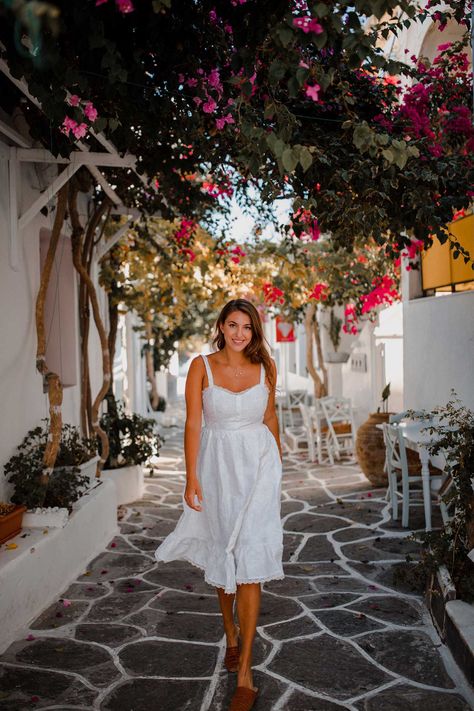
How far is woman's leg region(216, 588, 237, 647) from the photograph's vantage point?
3916mm

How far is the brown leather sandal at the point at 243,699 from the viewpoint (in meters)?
3.51

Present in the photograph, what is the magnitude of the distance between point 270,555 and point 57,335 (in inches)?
179

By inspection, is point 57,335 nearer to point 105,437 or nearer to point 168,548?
point 105,437

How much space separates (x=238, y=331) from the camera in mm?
3908

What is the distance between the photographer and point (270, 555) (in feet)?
12.1

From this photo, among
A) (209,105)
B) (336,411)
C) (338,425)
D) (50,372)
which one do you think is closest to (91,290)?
(50,372)

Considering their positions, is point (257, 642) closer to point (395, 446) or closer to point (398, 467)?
point (398, 467)

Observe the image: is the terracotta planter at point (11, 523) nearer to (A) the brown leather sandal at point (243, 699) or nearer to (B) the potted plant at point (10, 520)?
(B) the potted plant at point (10, 520)

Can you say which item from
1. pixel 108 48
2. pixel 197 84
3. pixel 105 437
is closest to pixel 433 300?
pixel 105 437

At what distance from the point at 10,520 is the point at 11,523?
3 cm

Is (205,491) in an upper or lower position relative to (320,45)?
lower

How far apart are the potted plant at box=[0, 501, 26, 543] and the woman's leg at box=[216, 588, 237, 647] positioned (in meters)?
1.68

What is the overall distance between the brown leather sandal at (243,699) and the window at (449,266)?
4.14 m

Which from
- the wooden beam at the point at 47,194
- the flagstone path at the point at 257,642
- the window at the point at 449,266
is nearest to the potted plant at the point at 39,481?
the flagstone path at the point at 257,642
